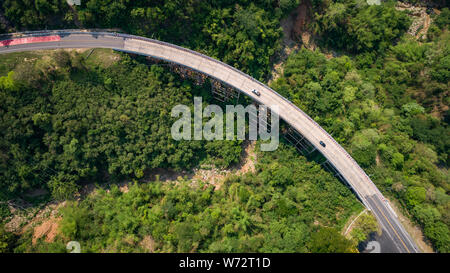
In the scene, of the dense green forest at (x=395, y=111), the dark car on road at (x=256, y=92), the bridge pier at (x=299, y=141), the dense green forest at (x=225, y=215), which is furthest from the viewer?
the bridge pier at (x=299, y=141)

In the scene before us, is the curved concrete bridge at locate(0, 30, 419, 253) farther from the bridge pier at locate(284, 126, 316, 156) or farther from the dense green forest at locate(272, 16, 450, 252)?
the bridge pier at locate(284, 126, 316, 156)

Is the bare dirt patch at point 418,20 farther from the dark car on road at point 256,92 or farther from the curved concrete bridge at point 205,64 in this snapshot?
the dark car on road at point 256,92

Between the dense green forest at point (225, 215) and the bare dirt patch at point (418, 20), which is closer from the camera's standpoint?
the dense green forest at point (225, 215)

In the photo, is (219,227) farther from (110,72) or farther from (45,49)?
(45,49)

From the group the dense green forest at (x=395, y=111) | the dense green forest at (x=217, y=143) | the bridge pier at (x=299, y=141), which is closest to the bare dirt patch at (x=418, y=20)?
the dense green forest at (x=395, y=111)

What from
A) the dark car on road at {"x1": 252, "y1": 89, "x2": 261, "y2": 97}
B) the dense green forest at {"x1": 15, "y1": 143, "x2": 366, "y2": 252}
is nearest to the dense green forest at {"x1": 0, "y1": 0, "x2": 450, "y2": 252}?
A: the dense green forest at {"x1": 15, "y1": 143, "x2": 366, "y2": 252}

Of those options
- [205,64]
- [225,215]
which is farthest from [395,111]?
[225,215]

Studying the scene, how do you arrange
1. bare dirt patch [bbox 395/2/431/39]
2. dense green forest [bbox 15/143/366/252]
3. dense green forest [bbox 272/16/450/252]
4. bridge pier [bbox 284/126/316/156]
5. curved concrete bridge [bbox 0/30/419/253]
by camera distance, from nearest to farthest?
dense green forest [bbox 15/143/366/252] → dense green forest [bbox 272/16/450/252] → curved concrete bridge [bbox 0/30/419/253] → bridge pier [bbox 284/126/316/156] → bare dirt patch [bbox 395/2/431/39]

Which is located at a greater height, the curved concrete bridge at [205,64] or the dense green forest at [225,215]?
the curved concrete bridge at [205,64]
